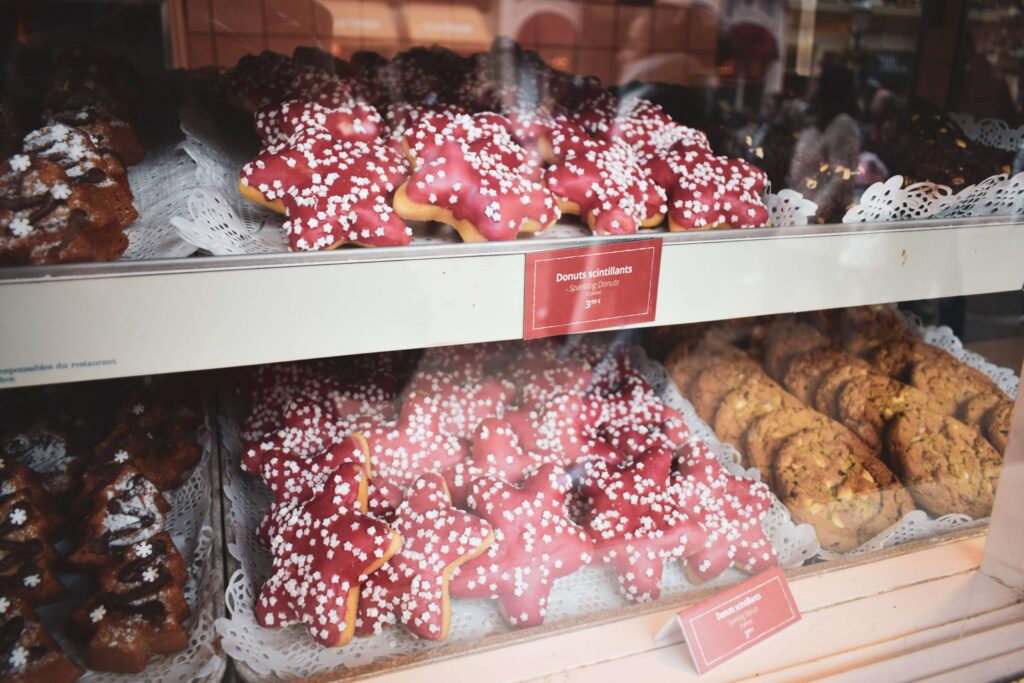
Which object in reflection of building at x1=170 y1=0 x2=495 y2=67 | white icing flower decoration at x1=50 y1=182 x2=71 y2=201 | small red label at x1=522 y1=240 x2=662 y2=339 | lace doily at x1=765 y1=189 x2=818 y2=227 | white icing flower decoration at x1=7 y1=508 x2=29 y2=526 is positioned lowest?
white icing flower decoration at x1=7 y1=508 x2=29 y2=526

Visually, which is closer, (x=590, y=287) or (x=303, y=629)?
(x=590, y=287)

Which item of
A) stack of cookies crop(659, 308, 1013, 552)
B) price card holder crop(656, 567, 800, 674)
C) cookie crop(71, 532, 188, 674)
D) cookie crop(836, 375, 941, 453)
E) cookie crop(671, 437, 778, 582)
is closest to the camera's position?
cookie crop(71, 532, 188, 674)

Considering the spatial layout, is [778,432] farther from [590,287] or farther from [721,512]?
[590,287]

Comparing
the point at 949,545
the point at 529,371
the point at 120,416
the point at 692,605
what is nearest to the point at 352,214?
the point at 529,371

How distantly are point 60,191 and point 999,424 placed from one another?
66.1 inches

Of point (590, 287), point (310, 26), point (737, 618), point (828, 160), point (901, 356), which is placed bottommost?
point (737, 618)

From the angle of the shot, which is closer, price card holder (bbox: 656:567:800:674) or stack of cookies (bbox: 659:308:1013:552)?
price card holder (bbox: 656:567:800:674)

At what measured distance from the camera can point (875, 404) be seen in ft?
4.98

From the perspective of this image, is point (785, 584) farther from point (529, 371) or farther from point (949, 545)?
point (529, 371)

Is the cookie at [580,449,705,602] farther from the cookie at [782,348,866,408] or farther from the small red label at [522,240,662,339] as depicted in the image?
the cookie at [782,348,866,408]

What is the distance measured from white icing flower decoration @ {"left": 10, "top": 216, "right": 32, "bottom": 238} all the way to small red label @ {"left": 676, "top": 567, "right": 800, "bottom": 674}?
1.04 m

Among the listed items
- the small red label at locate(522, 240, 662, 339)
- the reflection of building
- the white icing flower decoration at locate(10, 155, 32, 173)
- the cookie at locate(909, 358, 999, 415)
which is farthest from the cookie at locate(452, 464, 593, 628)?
the reflection of building

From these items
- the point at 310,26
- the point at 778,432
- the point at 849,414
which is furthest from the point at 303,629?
the point at 310,26

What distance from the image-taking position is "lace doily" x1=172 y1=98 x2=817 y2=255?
99 centimetres
